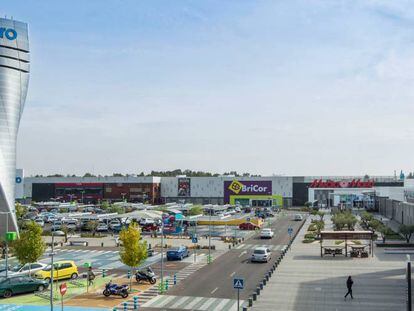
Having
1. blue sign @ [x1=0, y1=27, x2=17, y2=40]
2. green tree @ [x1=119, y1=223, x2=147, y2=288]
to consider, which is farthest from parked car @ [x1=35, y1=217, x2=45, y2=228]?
green tree @ [x1=119, y1=223, x2=147, y2=288]

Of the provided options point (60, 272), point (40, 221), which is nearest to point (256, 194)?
point (40, 221)

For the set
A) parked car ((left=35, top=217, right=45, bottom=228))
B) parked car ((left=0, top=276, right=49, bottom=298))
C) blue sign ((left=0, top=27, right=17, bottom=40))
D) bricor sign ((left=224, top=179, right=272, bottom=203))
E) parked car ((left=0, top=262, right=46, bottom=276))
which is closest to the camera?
parked car ((left=0, top=276, right=49, bottom=298))

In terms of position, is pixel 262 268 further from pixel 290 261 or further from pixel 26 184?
pixel 26 184

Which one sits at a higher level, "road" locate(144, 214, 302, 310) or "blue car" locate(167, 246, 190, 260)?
"blue car" locate(167, 246, 190, 260)

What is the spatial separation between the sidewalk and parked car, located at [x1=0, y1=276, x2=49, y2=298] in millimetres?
15741

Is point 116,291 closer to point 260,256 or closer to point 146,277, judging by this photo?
point 146,277

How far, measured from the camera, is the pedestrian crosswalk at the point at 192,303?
105 ft

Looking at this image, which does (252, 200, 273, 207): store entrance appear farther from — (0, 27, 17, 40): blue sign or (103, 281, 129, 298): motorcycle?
(103, 281, 129, 298): motorcycle

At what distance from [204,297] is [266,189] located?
11468 centimetres

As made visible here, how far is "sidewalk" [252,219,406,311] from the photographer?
32.5 metres

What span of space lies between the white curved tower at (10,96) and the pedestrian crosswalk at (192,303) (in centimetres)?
4659

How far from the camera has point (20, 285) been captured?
36906 mm

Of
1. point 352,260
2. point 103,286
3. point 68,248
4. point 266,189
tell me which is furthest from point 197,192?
point 103,286

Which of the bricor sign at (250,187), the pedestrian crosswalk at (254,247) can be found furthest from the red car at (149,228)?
the bricor sign at (250,187)
